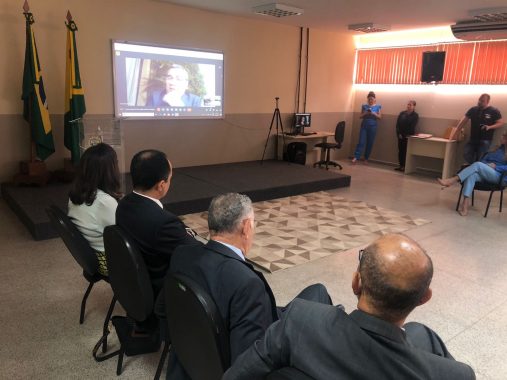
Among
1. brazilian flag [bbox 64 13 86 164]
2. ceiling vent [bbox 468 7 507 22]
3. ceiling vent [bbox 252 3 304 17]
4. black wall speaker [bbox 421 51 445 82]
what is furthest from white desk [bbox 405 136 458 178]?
brazilian flag [bbox 64 13 86 164]

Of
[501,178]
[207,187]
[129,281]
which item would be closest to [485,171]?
[501,178]

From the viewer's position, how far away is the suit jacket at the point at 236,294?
4.20 ft

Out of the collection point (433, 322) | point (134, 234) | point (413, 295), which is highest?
point (413, 295)

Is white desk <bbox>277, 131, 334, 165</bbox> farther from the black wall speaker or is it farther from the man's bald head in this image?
the man's bald head

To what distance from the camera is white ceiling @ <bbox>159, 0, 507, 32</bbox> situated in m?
5.46

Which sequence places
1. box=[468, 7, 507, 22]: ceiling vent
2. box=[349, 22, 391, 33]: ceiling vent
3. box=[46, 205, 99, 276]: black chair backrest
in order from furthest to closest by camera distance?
box=[349, 22, 391, 33]: ceiling vent
box=[468, 7, 507, 22]: ceiling vent
box=[46, 205, 99, 276]: black chair backrest

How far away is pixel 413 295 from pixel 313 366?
29 centimetres

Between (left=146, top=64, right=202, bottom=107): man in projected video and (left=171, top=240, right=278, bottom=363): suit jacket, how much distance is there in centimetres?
517

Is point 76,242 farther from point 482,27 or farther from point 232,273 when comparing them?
point 482,27

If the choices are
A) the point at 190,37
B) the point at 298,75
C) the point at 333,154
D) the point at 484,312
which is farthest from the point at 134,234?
the point at 333,154

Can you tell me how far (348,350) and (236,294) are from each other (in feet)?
1.51

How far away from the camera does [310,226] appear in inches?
175

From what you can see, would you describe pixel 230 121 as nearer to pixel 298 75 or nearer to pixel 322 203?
pixel 298 75

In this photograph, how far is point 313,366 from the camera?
36.5 inches
